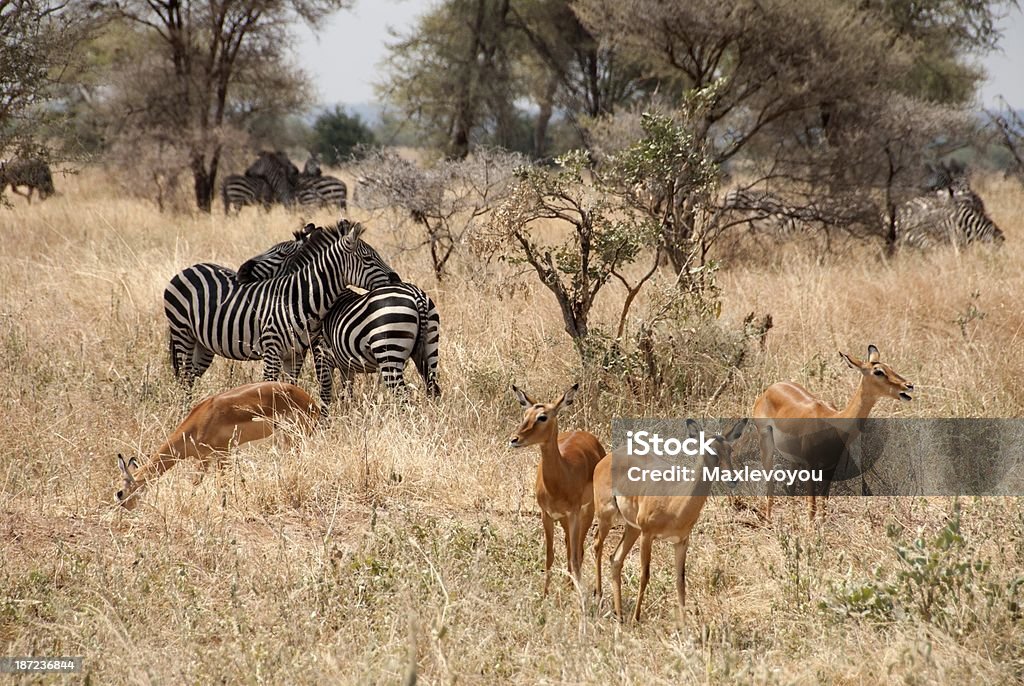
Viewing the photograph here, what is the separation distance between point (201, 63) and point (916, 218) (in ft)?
45.5

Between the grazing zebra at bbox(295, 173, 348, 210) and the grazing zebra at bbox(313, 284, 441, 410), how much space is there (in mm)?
12184

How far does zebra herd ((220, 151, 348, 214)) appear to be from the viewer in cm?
1936

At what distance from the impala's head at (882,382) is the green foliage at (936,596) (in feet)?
3.66

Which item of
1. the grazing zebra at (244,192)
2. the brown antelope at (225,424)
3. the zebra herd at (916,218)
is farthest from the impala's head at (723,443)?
the grazing zebra at (244,192)

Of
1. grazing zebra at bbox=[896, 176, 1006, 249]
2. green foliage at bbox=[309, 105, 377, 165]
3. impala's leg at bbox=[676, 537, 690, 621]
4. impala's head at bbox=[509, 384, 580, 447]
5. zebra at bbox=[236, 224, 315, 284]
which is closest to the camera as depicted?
impala's leg at bbox=[676, 537, 690, 621]

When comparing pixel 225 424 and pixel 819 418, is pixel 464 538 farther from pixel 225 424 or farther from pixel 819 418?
pixel 819 418

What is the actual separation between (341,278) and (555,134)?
23.8 m

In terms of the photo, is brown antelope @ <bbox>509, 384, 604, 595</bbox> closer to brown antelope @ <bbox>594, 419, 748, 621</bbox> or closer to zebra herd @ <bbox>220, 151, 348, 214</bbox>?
brown antelope @ <bbox>594, 419, 748, 621</bbox>

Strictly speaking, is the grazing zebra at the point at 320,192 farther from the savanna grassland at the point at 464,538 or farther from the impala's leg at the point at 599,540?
the impala's leg at the point at 599,540

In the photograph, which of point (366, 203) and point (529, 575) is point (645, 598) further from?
point (366, 203)

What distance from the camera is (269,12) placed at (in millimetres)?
19516

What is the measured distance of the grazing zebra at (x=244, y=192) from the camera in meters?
19.2

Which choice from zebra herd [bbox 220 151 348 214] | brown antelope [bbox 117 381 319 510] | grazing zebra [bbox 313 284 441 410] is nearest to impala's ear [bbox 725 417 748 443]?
brown antelope [bbox 117 381 319 510]

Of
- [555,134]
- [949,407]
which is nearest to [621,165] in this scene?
[949,407]
